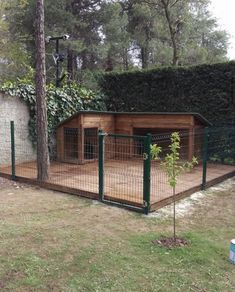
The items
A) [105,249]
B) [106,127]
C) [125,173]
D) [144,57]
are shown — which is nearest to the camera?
[105,249]

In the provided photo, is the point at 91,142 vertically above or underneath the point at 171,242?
above

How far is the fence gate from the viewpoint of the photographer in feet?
14.8

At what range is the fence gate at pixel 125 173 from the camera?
4.50 meters

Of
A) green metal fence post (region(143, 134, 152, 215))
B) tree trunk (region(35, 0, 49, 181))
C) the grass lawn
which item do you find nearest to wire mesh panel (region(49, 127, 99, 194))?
tree trunk (region(35, 0, 49, 181))

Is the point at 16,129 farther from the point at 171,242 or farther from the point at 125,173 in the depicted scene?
the point at 171,242

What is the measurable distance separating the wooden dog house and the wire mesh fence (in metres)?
0.02

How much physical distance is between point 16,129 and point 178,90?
4.19 m

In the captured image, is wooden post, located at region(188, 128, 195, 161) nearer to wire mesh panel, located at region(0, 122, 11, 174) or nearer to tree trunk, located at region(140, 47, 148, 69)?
wire mesh panel, located at region(0, 122, 11, 174)

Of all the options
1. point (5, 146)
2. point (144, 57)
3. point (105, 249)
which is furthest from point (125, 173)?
point (144, 57)

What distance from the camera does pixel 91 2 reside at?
14906mm

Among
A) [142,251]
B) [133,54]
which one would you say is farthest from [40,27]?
[133,54]

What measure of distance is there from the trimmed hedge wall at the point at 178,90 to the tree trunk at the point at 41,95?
13.1ft

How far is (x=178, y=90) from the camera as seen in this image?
28.7 ft

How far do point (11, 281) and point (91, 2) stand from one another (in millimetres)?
14291
